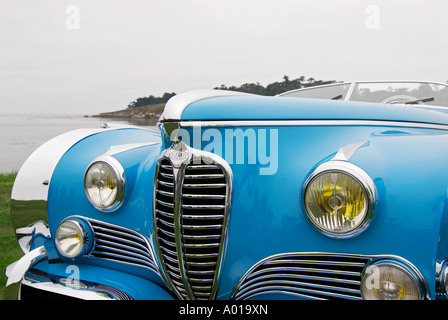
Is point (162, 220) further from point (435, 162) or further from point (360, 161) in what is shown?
point (435, 162)

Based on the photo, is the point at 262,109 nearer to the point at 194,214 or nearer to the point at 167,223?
the point at 194,214

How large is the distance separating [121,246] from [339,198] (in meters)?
1.22

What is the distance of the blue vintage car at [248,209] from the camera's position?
5.07 ft

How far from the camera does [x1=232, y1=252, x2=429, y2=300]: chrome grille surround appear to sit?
1597 millimetres

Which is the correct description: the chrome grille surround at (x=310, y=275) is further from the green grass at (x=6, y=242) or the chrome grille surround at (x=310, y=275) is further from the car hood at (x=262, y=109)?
the green grass at (x=6, y=242)

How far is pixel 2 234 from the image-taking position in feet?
14.8

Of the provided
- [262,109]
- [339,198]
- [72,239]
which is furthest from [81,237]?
[339,198]

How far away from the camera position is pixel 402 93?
3.52 metres

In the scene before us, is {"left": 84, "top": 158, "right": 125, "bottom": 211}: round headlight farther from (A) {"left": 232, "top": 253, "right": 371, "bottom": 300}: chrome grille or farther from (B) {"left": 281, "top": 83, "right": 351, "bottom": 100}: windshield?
(B) {"left": 281, "top": 83, "right": 351, "bottom": 100}: windshield

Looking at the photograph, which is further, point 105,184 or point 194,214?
point 105,184

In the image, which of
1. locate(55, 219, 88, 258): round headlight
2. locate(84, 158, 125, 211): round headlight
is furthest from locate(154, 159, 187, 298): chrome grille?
locate(55, 219, 88, 258): round headlight

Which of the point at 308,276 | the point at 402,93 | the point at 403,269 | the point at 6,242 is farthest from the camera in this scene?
the point at 6,242

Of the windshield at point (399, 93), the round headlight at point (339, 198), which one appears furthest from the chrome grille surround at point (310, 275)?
the windshield at point (399, 93)

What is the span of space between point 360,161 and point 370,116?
437mm
